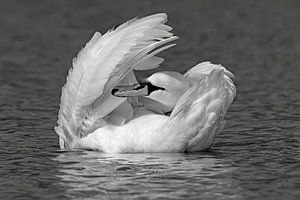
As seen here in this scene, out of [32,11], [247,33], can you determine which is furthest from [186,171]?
[32,11]

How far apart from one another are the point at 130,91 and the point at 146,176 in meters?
1.12

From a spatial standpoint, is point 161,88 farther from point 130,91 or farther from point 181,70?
point 181,70

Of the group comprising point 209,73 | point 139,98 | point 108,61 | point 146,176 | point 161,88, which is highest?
point 108,61

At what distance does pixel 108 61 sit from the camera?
1091cm

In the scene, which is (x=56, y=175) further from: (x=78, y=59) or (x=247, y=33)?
(x=247, y=33)

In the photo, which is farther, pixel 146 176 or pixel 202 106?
pixel 202 106

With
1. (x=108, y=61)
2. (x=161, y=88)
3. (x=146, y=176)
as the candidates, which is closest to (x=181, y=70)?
(x=161, y=88)

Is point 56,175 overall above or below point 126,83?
below

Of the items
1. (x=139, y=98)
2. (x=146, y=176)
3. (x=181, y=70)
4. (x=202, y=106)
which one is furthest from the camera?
(x=181, y=70)

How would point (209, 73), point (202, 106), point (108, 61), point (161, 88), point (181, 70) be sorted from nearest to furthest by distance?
point (202, 106) → point (209, 73) → point (108, 61) → point (161, 88) → point (181, 70)

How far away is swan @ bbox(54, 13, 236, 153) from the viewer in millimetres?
10625

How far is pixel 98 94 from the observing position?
36.0 ft

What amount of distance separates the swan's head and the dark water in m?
0.67

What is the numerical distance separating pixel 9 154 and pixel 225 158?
2403 millimetres
